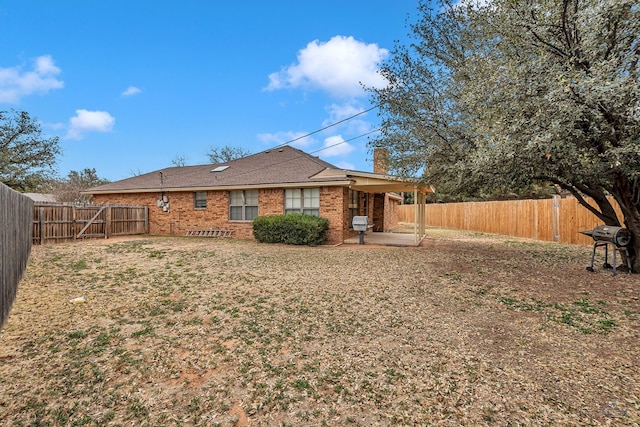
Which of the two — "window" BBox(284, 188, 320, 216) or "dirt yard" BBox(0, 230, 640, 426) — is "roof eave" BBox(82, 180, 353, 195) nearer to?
"window" BBox(284, 188, 320, 216)

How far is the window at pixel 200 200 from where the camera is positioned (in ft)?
49.2

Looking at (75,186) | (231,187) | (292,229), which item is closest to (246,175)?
(231,187)

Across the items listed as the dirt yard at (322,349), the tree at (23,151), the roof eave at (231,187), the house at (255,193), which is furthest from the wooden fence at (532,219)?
the tree at (23,151)

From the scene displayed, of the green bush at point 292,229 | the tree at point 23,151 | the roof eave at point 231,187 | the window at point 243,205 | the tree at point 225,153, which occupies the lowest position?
the green bush at point 292,229

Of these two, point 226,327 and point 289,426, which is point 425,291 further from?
point 289,426

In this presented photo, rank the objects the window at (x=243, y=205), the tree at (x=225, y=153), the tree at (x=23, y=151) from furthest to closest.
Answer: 1. the tree at (x=225, y=153)
2. the tree at (x=23, y=151)
3. the window at (x=243, y=205)

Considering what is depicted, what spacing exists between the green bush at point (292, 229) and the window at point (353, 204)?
184 centimetres

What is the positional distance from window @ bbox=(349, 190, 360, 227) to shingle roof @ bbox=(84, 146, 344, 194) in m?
1.74

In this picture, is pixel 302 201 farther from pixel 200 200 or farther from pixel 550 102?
pixel 550 102

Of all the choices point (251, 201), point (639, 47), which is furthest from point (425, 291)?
point (251, 201)

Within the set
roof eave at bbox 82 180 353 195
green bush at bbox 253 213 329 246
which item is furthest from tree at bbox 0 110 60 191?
green bush at bbox 253 213 329 246

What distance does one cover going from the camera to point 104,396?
274 centimetres

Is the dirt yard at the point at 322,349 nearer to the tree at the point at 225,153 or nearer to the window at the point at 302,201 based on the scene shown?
the window at the point at 302,201

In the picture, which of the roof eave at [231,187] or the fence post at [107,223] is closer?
the roof eave at [231,187]
